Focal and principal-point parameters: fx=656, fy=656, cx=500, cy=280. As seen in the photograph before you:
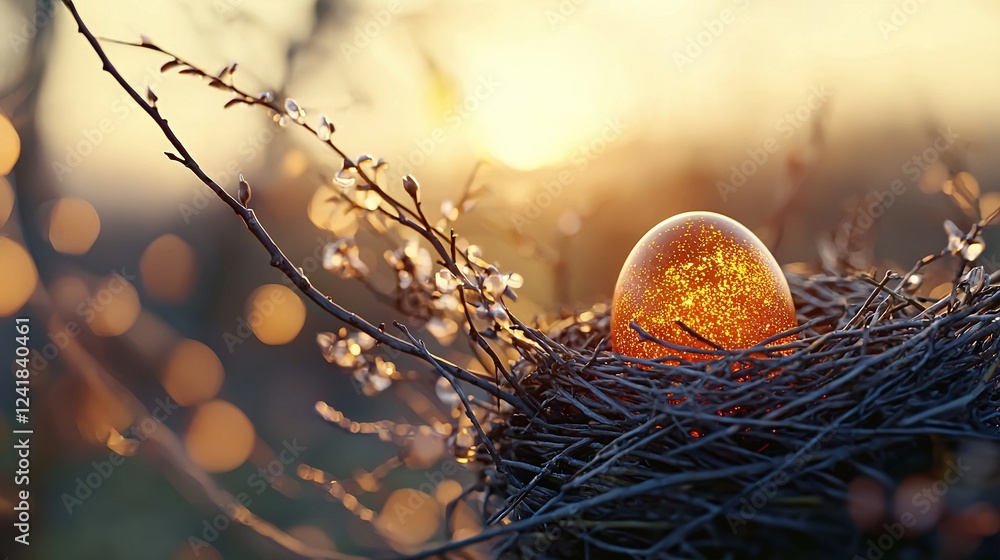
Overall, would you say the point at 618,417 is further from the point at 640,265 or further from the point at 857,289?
the point at 857,289

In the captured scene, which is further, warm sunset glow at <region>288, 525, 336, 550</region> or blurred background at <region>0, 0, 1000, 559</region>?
warm sunset glow at <region>288, 525, 336, 550</region>

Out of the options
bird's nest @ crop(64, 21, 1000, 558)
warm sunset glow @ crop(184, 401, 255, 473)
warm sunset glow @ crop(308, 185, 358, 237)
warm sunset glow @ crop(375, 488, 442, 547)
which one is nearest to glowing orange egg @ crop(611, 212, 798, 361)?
bird's nest @ crop(64, 21, 1000, 558)

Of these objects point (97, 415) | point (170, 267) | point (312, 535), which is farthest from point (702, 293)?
point (170, 267)

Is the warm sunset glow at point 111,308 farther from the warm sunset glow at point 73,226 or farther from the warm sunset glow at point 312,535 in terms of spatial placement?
the warm sunset glow at point 312,535

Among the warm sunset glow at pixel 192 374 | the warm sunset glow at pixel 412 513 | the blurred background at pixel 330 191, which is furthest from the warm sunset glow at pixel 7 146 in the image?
the warm sunset glow at pixel 412 513

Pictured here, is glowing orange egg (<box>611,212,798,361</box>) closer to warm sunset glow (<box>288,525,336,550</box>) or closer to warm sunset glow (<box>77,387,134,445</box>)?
warm sunset glow (<box>77,387,134,445</box>)

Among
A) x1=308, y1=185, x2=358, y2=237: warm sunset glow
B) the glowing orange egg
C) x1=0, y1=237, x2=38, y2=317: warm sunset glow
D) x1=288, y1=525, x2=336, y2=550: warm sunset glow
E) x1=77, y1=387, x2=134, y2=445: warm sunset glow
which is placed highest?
the glowing orange egg

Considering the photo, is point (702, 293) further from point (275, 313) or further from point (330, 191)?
point (275, 313)
